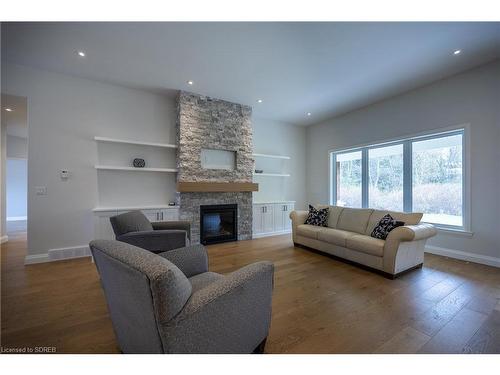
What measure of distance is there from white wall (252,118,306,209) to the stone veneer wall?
722 millimetres

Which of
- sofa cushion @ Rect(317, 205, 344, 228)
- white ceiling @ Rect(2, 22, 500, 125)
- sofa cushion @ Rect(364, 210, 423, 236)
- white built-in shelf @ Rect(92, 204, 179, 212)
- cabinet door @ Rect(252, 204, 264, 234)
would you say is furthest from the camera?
cabinet door @ Rect(252, 204, 264, 234)

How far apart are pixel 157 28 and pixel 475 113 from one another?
15.7ft

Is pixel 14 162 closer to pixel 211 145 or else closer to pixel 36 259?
pixel 36 259

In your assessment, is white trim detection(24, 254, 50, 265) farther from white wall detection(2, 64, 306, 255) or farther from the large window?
the large window

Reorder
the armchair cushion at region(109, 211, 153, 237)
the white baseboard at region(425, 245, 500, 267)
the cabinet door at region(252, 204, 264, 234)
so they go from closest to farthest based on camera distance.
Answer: the armchair cushion at region(109, 211, 153, 237)
the white baseboard at region(425, 245, 500, 267)
the cabinet door at region(252, 204, 264, 234)

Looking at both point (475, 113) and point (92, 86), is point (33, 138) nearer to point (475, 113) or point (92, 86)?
point (92, 86)

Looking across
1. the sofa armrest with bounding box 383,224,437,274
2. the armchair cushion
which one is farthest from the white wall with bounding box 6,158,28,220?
the sofa armrest with bounding box 383,224,437,274

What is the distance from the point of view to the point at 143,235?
104 inches

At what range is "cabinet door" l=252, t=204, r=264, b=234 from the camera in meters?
5.22

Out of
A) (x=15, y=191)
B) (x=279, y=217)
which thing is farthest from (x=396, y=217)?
(x=15, y=191)

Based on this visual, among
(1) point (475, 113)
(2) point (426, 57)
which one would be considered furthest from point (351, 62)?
(1) point (475, 113)

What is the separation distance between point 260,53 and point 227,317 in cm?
314

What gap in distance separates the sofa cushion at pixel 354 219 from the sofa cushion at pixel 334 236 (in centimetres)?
22

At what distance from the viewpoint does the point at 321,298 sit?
7.47 ft
